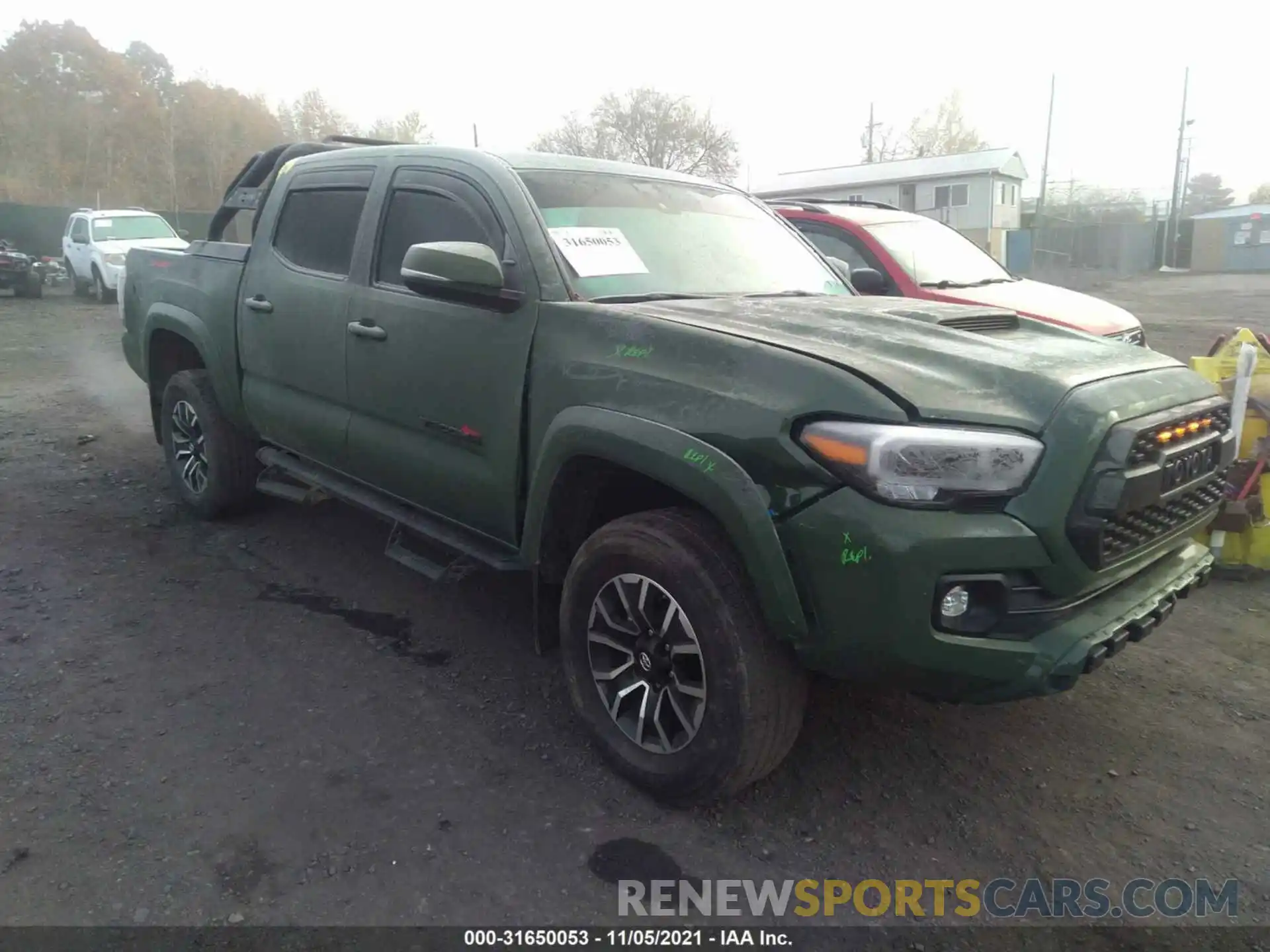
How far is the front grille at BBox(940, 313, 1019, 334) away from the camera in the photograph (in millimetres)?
3025

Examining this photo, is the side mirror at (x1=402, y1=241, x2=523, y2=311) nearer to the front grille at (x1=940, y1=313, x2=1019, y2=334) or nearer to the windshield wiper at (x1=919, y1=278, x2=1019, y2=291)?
the front grille at (x1=940, y1=313, x2=1019, y2=334)

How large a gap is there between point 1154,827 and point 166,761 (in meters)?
3.07

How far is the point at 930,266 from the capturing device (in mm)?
6863

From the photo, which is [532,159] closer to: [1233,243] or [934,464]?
[934,464]

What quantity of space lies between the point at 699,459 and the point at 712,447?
48 millimetres

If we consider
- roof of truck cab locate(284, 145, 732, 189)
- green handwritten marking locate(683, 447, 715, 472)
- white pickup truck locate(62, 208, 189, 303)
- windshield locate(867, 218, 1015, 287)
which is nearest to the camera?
green handwritten marking locate(683, 447, 715, 472)

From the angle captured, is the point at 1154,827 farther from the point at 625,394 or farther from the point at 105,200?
the point at 105,200

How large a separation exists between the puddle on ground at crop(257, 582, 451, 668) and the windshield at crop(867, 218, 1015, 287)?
435 centimetres

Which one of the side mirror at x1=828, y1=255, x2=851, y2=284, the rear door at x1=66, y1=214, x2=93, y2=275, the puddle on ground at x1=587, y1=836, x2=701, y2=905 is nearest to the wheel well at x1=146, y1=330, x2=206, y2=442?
the side mirror at x1=828, y1=255, x2=851, y2=284

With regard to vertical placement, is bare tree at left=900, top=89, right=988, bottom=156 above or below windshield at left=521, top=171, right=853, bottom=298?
above

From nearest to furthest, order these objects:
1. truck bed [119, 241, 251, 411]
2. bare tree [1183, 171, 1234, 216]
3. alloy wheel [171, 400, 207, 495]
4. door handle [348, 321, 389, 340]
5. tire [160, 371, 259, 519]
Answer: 1. door handle [348, 321, 389, 340]
2. truck bed [119, 241, 251, 411]
3. tire [160, 371, 259, 519]
4. alloy wheel [171, 400, 207, 495]
5. bare tree [1183, 171, 1234, 216]

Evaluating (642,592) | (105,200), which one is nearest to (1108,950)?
(642,592)

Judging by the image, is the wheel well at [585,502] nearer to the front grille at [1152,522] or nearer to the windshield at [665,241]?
the windshield at [665,241]

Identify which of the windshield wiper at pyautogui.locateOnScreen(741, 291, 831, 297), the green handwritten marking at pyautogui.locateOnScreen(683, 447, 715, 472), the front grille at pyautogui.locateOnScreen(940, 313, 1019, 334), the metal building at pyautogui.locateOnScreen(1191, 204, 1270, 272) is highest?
the metal building at pyautogui.locateOnScreen(1191, 204, 1270, 272)
